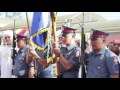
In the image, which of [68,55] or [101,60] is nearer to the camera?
[101,60]

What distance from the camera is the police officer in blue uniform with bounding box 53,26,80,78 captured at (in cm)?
420

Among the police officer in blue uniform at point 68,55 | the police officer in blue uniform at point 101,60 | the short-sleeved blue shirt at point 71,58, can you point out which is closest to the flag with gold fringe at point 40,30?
the police officer in blue uniform at point 68,55

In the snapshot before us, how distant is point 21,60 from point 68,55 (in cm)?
77

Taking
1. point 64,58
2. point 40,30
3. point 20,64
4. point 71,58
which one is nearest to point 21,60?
point 20,64

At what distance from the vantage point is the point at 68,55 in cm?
421

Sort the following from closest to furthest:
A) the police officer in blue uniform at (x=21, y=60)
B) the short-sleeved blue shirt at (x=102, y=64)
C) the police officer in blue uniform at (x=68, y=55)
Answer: the short-sleeved blue shirt at (x=102, y=64) < the police officer in blue uniform at (x=68, y=55) < the police officer in blue uniform at (x=21, y=60)

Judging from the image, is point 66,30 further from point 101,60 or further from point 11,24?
point 11,24

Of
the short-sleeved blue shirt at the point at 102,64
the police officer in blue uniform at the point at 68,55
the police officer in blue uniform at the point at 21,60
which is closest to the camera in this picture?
the short-sleeved blue shirt at the point at 102,64

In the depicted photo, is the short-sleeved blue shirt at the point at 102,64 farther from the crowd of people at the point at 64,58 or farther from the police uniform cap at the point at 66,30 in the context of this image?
the police uniform cap at the point at 66,30

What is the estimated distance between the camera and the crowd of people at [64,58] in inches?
160

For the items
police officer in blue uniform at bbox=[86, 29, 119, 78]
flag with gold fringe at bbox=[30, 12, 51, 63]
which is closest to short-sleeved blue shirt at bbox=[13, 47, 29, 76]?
flag with gold fringe at bbox=[30, 12, 51, 63]

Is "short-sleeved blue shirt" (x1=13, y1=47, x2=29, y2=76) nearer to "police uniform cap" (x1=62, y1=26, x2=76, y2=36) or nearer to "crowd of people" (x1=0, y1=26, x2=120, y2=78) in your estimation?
"crowd of people" (x1=0, y1=26, x2=120, y2=78)
